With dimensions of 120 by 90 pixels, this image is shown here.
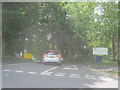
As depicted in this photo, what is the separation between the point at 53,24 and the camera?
2694cm

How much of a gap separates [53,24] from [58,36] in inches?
188

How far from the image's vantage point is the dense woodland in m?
14.8

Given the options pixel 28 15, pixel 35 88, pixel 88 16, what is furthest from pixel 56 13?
pixel 35 88

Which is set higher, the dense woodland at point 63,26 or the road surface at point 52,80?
the dense woodland at point 63,26

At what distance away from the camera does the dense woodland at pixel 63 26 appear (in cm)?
1476

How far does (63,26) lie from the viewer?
28.7 meters

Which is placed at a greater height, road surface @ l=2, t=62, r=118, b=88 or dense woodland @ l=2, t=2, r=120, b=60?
dense woodland @ l=2, t=2, r=120, b=60

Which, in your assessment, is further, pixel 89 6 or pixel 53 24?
pixel 53 24

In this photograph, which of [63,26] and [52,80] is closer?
[52,80]

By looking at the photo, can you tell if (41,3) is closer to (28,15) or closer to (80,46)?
(28,15)

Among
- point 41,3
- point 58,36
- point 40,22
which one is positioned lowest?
point 58,36

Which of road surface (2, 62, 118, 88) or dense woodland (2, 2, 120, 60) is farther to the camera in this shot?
dense woodland (2, 2, 120, 60)

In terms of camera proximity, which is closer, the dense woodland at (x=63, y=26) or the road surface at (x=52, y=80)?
→ the road surface at (x=52, y=80)

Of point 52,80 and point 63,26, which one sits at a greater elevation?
point 63,26
